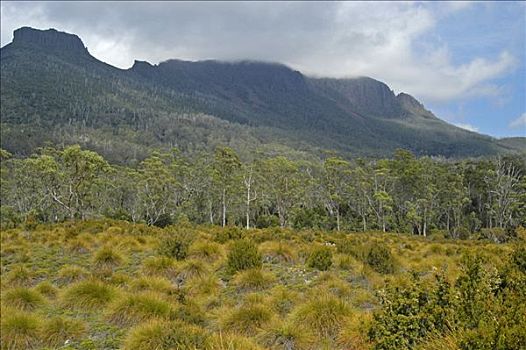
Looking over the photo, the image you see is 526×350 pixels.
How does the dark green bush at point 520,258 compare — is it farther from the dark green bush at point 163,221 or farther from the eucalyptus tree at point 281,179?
the eucalyptus tree at point 281,179

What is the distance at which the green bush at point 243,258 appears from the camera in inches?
444

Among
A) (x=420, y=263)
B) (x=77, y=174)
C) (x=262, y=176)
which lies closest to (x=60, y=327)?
(x=420, y=263)

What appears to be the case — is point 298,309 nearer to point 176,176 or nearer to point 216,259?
point 216,259

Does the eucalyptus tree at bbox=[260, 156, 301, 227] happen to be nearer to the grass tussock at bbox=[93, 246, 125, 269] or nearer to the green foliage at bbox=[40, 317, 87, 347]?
the grass tussock at bbox=[93, 246, 125, 269]

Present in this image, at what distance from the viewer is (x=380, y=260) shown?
12.1 m

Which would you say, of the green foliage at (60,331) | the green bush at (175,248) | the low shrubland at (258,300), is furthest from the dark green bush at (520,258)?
the green bush at (175,248)

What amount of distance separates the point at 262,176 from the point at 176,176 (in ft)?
51.4

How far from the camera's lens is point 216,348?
5566 mm

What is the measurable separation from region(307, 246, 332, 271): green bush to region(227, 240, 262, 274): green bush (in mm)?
1464

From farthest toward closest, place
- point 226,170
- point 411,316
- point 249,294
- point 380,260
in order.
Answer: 1. point 226,170
2. point 380,260
3. point 249,294
4. point 411,316

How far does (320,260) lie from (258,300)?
374 centimetres

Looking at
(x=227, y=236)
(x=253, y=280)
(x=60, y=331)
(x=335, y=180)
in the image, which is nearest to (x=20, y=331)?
(x=60, y=331)

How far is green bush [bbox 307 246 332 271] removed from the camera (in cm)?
1188

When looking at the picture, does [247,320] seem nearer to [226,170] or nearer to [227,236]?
[227,236]
